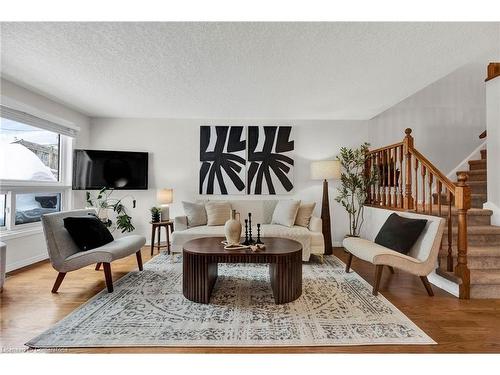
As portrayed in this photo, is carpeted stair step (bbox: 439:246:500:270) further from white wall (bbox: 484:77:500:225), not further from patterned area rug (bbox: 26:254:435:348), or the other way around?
patterned area rug (bbox: 26:254:435:348)

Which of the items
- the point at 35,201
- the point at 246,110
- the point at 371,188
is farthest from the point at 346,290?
the point at 35,201

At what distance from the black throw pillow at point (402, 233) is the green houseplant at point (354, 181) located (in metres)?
1.33

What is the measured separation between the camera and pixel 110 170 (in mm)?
4324

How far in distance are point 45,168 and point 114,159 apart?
0.96 meters

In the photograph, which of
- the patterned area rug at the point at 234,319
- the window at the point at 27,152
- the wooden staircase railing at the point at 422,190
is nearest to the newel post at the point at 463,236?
the wooden staircase railing at the point at 422,190

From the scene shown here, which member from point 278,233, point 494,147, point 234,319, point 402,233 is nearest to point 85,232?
point 234,319

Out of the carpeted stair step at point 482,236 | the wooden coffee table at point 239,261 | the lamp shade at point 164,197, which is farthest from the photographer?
the lamp shade at point 164,197

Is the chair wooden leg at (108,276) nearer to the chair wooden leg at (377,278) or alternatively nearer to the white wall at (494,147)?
the chair wooden leg at (377,278)

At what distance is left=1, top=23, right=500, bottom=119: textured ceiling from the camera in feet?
6.50

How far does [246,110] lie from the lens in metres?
4.06

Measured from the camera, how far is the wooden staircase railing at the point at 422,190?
2.45 metres

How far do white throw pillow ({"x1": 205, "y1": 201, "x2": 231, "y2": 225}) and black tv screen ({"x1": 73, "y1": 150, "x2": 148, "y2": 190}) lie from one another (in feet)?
4.44

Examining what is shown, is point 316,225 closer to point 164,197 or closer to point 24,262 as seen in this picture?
point 164,197

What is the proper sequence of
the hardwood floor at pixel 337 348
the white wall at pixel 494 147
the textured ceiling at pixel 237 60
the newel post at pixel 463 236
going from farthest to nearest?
1. the white wall at pixel 494 147
2. the newel post at pixel 463 236
3. the textured ceiling at pixel 237 60
4. the hardwood floor at pixel 337 348
